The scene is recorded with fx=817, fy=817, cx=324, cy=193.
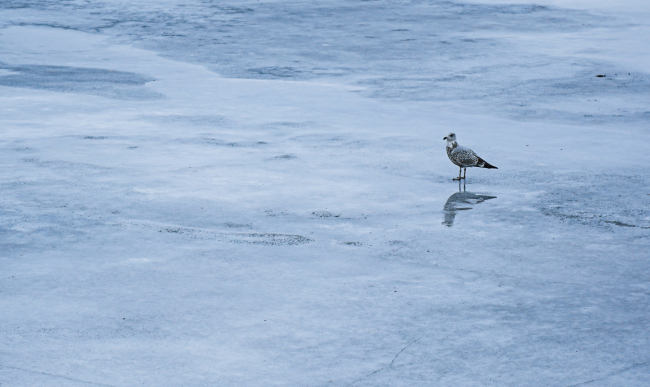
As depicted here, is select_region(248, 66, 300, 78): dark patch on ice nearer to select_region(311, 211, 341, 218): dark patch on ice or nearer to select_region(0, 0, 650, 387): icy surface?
select_region(0, 0, 650, 387): icy surface

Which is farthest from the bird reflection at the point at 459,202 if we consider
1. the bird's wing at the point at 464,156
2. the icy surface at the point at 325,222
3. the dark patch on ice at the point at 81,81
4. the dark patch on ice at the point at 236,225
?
the dark patch on ice at the point at 81,81

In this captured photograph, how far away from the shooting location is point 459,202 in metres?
7.32

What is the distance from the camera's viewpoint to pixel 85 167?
8.52 metres

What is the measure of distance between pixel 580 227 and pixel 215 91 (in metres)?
7.41

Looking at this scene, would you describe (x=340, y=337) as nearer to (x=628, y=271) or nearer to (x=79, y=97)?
(x=628, y=271)

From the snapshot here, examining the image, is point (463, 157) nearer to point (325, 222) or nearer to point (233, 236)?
point (325, 222)

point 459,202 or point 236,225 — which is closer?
point 236,225

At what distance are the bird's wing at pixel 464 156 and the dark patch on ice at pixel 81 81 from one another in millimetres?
5840

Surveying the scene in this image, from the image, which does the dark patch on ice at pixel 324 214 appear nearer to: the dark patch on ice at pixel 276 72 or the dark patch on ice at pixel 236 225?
the dark patch on ice at pixel 236 225

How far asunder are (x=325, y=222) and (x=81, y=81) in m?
8.27

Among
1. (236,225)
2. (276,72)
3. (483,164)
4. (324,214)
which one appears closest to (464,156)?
(483,164)

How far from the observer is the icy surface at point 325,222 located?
14.6 feet

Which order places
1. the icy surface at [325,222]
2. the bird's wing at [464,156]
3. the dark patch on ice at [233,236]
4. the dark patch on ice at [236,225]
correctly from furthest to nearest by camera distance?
the bird's wing at [464,156] < the dark patch on ice at [236,225] < the dark patch on ice at [233,236] < the icy surface at [325,222]

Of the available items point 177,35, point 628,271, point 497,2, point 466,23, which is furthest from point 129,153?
point 497,2
